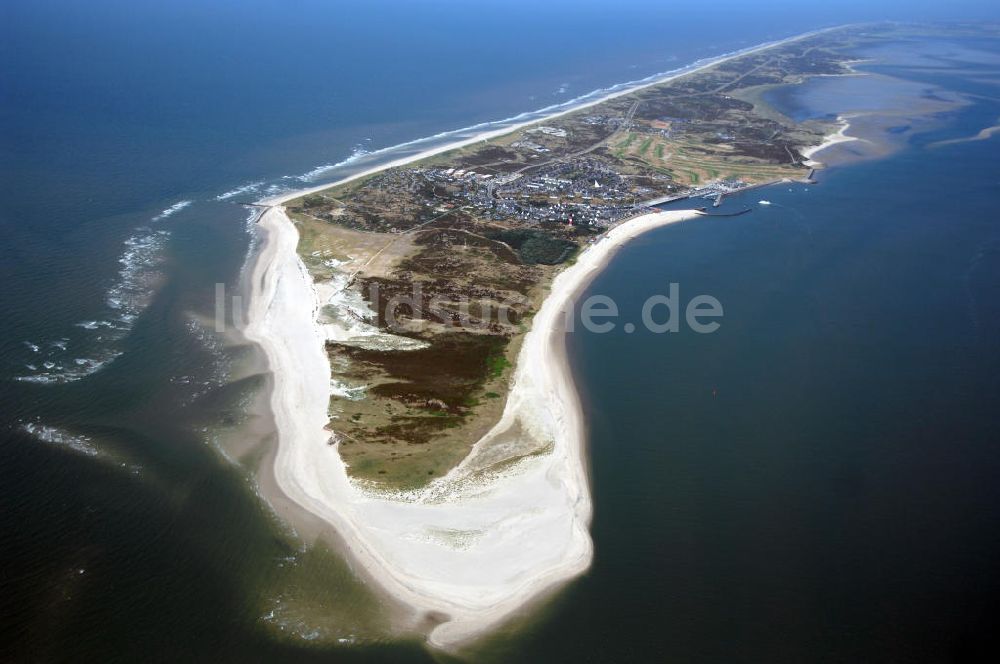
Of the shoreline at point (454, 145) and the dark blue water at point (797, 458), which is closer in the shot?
the dark blue water at point (797, 458)

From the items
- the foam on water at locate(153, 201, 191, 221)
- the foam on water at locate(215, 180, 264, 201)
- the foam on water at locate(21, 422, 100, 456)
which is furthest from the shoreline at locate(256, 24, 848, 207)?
the foam on water at locate(21, 422, 100, 456)

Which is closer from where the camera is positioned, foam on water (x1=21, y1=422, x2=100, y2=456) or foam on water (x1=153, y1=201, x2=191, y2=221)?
foam on water (x1=21, y1=422, x2=100, y2=456)

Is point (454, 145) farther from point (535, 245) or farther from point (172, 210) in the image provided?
point (172, 210)

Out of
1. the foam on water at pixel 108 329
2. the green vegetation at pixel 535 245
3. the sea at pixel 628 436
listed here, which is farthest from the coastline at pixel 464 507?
the green vegetation at pixel 535 245

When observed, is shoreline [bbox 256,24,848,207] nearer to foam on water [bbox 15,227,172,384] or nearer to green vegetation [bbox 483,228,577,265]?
foam on water [bbox 15,227,172,384]

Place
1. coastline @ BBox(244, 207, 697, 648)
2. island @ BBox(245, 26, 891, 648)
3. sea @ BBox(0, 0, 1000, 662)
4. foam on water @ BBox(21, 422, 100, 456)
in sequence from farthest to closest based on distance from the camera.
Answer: foam on water @ BBox(21, 422, 100, 456) < island @ BBox(245, 26, 891, 648) < coastline @ BBox(244, 207, 697, 648) < sea @ BBox(0, 0, 1000, 662)

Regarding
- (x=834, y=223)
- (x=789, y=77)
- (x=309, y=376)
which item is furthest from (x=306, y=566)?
(x=789, y=77)

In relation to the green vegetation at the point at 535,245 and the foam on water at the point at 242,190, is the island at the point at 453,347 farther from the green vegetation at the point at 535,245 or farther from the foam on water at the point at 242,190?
the foam on water at the point at 242,190
